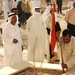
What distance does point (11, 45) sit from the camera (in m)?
7.55

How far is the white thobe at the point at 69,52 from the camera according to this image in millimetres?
5770

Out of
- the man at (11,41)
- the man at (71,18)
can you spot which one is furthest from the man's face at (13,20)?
the man at (71,18)

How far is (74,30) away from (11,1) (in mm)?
8671

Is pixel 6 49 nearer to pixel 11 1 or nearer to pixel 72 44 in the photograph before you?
pixel 72 44

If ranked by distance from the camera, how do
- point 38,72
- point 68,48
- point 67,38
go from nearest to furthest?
point 67,38 → point 68,48 → point 38,72

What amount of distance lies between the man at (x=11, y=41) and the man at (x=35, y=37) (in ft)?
2.96

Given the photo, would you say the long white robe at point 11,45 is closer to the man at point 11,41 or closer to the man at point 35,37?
the man at point 11,41

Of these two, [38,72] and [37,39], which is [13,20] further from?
[38,72]

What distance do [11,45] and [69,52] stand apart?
207 cm

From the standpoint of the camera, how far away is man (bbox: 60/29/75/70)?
18.5 ft

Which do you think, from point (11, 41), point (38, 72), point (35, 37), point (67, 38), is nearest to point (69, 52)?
point (67, 38)

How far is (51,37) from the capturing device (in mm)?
8766

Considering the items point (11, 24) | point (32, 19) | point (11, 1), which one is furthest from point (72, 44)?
point (11, 1)

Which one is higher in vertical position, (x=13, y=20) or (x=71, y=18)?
(x=13, y=20)
